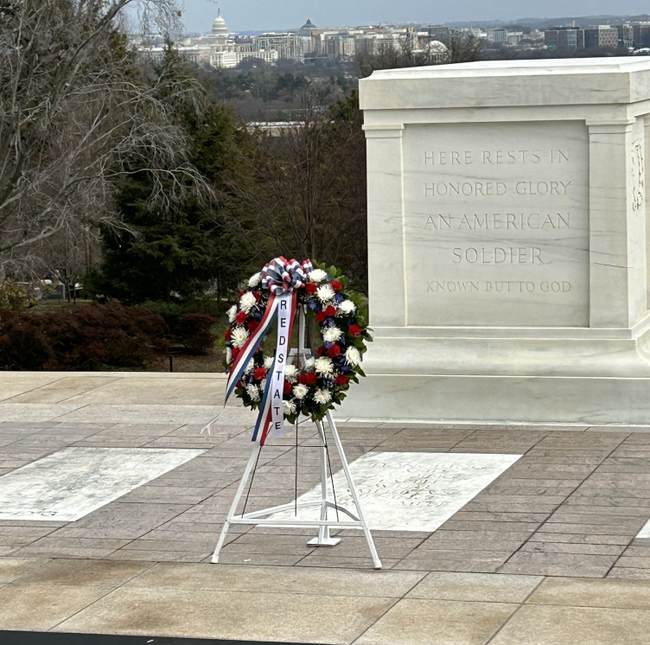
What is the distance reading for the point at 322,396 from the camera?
695 centimetres

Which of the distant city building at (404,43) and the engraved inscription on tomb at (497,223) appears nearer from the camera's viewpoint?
the engraved inscription on tomb at (497,223)

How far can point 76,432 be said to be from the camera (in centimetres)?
1095

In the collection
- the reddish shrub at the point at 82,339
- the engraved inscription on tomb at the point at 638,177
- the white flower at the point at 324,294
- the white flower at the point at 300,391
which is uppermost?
the engraved inscription on tomb at the point at 638,177

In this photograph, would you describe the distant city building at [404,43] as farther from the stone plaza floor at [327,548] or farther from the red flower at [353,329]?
the red flower at [353,329]

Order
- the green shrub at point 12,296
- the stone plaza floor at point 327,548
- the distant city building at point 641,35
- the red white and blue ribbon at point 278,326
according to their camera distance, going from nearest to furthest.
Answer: the stone plaza floor at point 327,548
the red white and blue ribbon at point 278,326
the green shrub at point 12,296
the distant city building at point 641,35

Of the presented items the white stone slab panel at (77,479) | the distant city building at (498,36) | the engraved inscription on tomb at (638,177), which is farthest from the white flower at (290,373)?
the distant city building at (498,36)

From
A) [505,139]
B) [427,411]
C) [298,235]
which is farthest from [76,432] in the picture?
[298,235]

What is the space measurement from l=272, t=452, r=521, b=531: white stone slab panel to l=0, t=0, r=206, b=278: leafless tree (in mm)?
18282

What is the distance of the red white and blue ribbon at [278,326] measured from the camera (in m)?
6.88

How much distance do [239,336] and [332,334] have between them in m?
0.45

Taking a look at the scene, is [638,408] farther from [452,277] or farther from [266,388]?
[266,388]

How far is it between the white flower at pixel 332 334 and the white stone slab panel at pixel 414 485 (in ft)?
4.52

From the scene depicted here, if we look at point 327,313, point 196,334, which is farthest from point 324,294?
point 196,334

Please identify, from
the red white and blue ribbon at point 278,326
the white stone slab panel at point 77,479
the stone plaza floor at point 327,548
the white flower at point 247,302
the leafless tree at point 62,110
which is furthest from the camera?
the leafless tree at point 62,110
